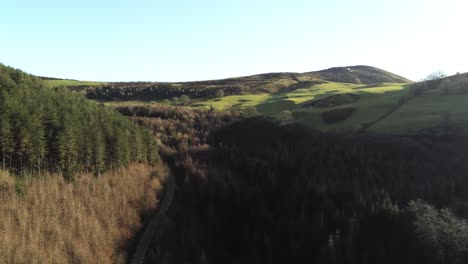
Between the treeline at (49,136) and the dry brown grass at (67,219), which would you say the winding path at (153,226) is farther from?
the treeline at (49,136)

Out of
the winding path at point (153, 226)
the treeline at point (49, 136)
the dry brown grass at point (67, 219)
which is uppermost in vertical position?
the treeline at point (49, 136)

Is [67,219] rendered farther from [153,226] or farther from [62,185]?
[153,226]

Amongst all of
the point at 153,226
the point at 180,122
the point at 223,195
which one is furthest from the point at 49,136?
the point at 180,122

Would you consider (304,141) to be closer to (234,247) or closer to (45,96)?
(234,247)

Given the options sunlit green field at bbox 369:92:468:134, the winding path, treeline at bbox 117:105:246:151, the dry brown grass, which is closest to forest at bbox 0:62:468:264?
the dry brown grass

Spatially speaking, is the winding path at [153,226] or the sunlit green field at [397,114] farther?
the sunlit green field at [397,114]

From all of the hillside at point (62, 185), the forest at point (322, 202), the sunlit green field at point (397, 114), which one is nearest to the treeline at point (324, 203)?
the forest at point (322, 202)

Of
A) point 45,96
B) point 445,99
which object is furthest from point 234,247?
point 445,99
